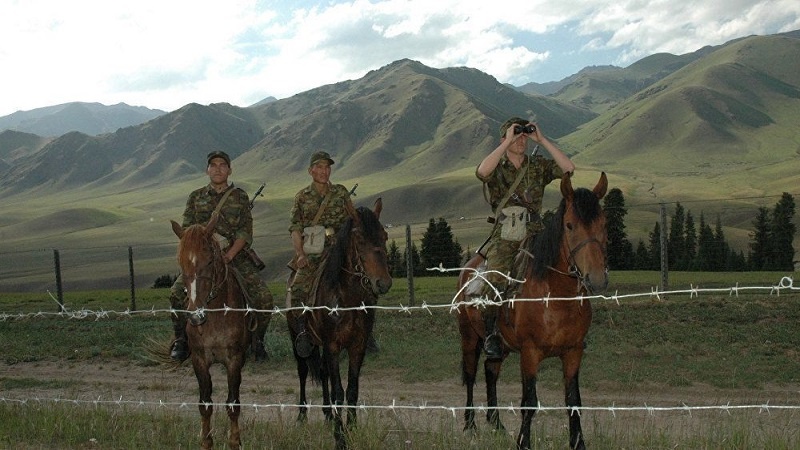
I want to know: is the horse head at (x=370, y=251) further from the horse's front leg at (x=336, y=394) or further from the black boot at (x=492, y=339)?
the black boot at (x=492, y=339)

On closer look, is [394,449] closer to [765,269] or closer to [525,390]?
[525,390]

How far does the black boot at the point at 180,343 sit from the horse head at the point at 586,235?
4.10m

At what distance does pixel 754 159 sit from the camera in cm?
18325

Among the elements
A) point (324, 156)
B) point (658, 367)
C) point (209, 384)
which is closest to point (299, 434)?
point (209, 384)

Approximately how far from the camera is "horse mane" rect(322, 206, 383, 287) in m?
6.96

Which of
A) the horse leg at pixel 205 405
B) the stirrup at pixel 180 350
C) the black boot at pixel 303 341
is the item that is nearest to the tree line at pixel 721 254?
the black boot at pixel 303 341

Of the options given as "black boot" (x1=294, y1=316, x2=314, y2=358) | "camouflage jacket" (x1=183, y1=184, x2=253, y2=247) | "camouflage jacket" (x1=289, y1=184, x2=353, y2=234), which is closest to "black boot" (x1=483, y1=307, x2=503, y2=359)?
"black boot" (x1=294, y1=316, x2=314, y2=358)

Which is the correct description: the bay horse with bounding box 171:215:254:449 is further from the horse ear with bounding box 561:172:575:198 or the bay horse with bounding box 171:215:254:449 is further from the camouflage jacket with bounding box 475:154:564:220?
the horse ear with bounding box 561:172:575:198

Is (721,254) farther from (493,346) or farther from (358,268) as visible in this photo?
(358,268)

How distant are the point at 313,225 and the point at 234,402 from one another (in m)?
2.39

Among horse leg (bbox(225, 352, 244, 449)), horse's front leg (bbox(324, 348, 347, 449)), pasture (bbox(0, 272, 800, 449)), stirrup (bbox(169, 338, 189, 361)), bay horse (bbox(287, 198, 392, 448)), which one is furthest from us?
bay horse (bbox(287, 198, 392, 448))

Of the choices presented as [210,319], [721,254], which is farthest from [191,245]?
[721,254]

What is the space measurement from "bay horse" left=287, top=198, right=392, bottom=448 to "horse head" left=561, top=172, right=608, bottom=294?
6.79ft

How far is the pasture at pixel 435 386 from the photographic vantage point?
21.4ft
